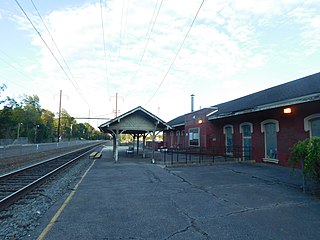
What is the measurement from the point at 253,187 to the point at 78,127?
12580 centimetres

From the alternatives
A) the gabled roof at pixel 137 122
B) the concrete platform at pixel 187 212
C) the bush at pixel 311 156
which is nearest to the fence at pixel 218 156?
the gabled roof at pixel 137 122

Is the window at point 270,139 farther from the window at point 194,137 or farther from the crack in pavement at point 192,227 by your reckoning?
the crack in pavement at point 192,227

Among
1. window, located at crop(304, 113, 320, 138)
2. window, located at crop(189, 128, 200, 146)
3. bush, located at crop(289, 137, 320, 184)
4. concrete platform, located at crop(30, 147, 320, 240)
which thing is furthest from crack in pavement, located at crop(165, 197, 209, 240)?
window, located at crop(189, 128, 200, 146)

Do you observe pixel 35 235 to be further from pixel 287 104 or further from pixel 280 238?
pixel 287 104

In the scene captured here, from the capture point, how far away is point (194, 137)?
23.9 metres

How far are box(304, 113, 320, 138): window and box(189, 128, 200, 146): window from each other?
11.3 metres

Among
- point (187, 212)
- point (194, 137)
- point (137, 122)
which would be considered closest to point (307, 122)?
point (187, 212)

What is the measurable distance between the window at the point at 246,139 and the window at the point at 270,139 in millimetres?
1480

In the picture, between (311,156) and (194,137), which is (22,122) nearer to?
(194,137)

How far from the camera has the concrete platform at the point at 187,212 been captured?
4.60m

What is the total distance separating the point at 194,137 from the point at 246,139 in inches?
263

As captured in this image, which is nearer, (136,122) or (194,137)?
(136,122)

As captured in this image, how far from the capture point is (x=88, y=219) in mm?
5363

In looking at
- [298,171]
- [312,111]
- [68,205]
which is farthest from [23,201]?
[312,111]
